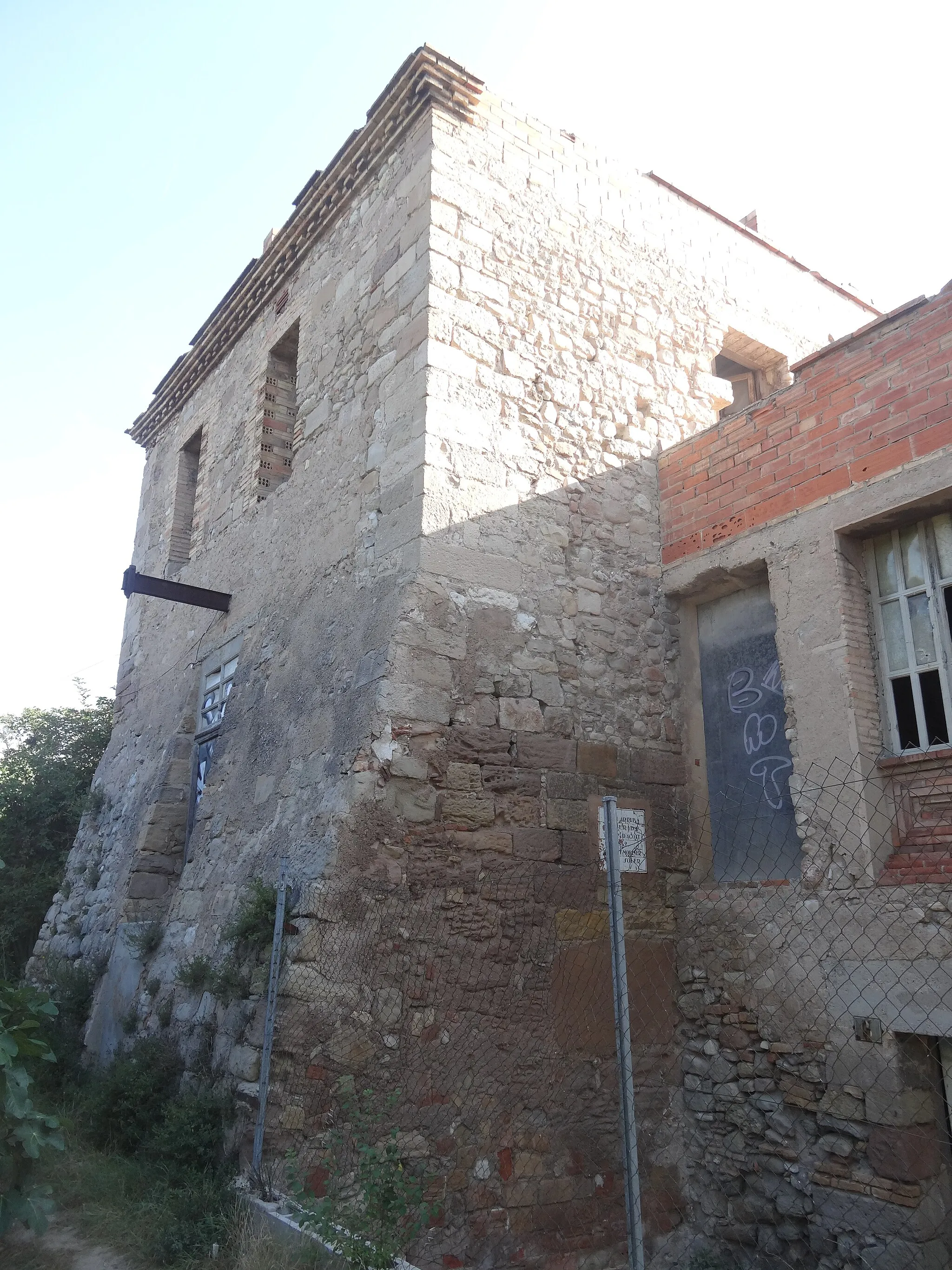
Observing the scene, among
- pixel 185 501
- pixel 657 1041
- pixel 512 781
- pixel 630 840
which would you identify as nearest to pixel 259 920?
pixel 512 781

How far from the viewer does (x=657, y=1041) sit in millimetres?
5605

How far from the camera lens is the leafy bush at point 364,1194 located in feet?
11.8

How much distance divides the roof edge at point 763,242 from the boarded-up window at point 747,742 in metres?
3.72

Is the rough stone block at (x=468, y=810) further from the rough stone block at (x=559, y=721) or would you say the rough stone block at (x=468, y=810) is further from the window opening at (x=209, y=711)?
the window opening at (x=209, y=711)

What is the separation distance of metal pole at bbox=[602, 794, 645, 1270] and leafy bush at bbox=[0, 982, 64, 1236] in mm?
2006

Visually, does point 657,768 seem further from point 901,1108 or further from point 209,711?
point 209,711

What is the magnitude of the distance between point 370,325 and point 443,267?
76cm

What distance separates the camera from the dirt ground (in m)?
3.98

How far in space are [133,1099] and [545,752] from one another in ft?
9.73

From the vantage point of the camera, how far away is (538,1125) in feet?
16.7

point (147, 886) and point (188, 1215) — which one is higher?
point (147, 886)

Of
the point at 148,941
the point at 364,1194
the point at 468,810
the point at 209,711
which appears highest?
the point at 209,711

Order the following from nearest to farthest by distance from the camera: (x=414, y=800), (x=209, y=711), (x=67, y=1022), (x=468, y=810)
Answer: (x=414, y=800) → (x=468, y=810) → (x=67, y=1022) → (x=209, y=711)

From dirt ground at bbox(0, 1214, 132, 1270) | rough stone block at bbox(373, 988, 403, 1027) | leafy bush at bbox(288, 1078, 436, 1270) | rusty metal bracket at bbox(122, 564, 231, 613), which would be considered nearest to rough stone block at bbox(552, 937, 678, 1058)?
rough stone block at bbox(373, 988, 403, 1027)
